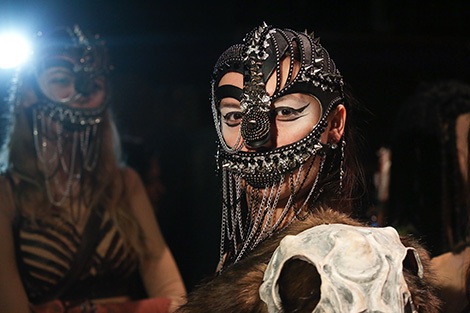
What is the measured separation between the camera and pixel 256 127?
1452 millimetres

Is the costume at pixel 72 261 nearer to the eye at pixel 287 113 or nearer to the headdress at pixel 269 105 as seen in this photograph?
the headdress at pixel 269 105

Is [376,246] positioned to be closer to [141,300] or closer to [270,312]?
[270,312]

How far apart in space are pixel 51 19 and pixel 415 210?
199 centimetres

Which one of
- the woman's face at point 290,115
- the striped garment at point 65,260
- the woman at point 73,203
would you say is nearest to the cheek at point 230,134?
the woman's face at point 290,115

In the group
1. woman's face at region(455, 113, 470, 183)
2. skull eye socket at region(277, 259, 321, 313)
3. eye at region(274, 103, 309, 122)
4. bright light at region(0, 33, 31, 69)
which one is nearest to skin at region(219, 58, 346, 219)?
eye at region(274, 103, 309, 122)

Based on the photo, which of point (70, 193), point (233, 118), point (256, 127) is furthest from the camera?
point (70, 193)

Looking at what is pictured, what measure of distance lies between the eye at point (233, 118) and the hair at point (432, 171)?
2.88ft

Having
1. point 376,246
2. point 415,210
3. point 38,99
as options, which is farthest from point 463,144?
point 38,99

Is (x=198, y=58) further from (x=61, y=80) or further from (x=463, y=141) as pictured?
(x=463, y=141)

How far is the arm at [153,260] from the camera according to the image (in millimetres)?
2764

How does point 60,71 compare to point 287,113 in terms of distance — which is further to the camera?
point 60,71

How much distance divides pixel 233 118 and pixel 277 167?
199mm

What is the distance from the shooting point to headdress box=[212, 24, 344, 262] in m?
1.47

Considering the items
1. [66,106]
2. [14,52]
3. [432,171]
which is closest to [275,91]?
[432,171]
